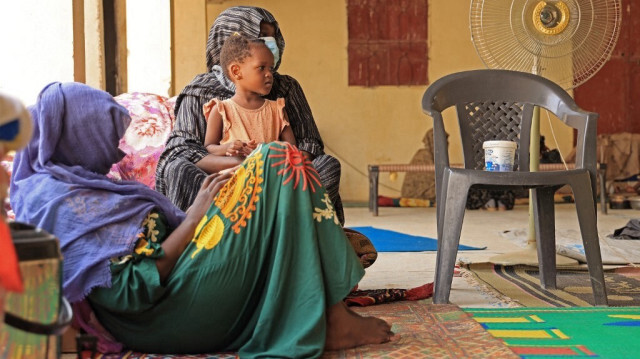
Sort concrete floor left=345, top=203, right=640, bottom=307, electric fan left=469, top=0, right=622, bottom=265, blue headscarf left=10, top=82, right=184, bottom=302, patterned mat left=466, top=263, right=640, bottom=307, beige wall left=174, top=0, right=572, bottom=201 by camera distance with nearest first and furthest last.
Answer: blue headscarf left=10, top=82, right=184, bottom=302 < patterned mat left=466, top=263, right=640, bottom=307 < concrete floor left=345, top=203, right=640, bottom=307 < electric fan left=469, top=0, right=622, bottom=265 < beige wall left=174, top=0, right=572, bottom=201

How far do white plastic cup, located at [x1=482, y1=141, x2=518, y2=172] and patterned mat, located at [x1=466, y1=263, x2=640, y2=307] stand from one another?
60cm

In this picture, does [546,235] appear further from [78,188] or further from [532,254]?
[78,188]

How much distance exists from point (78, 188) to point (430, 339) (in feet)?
4.11

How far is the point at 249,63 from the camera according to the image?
3516mm

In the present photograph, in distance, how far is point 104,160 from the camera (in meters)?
2.46

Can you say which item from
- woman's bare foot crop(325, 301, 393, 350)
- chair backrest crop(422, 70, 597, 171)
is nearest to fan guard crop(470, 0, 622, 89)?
chair backrest crop(422, 70, 597, 171)

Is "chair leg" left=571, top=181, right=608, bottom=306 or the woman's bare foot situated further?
"chair leg" left=571, top=181, right=608, bottom=306

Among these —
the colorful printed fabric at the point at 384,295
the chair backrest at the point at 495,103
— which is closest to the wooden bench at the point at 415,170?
the chair backrest at the point at 495,103

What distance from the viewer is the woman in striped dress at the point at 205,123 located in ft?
11.2

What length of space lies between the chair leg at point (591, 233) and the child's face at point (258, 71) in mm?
1423

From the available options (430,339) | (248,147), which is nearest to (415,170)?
(248,147)

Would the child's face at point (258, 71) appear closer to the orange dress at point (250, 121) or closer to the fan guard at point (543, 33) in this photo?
the orange dress at point (250, 121)

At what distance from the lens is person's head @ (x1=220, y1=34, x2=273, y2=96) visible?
351 centimetres

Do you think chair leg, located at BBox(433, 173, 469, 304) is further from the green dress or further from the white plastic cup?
the green dress
